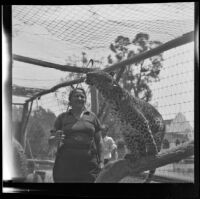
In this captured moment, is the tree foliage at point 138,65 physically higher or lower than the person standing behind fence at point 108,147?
higher

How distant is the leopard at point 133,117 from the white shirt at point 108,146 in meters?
0.12

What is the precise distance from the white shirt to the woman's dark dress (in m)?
0.10

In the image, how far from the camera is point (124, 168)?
3533 millimetres

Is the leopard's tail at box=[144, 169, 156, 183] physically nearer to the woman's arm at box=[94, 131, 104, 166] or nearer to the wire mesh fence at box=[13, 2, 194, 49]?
the woman's arm at box=[94, 131, 104, 166]

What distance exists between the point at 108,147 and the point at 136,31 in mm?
1025

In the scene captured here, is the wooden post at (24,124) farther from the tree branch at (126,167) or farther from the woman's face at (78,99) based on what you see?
the tree branch at (126,167)

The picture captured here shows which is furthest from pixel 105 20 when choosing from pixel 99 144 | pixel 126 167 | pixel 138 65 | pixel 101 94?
pixel 126 167

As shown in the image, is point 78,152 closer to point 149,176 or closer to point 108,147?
point 108,147

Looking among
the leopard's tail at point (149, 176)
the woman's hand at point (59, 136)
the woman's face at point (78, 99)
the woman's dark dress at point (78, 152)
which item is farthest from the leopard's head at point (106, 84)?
the leopard's tail at point (149, 176)

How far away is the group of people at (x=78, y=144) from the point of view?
3541mm

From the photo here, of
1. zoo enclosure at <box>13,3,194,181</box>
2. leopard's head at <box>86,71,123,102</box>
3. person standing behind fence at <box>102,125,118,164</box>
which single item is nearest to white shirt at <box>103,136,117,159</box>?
person standing behind fence at <box>102,125,118,164</box>
